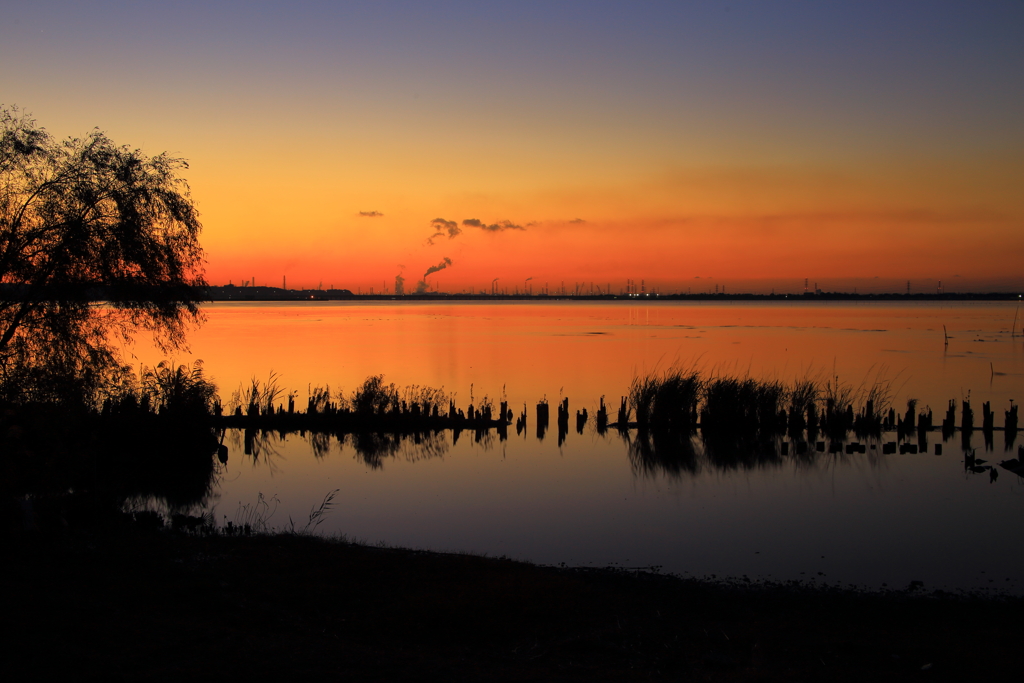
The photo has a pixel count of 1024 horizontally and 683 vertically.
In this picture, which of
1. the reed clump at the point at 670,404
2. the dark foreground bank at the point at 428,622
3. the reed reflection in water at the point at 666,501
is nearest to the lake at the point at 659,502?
the reed reflection in water at the point at 666,501

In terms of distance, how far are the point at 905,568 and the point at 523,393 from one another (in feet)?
85.0

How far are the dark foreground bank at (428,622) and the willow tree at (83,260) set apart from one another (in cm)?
881

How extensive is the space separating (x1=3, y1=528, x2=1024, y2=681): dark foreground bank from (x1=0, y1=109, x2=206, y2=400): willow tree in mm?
8808

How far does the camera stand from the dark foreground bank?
717cm

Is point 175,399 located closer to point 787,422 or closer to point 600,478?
point 600,478

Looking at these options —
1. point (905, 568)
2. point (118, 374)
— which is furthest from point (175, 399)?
point (905, 568)

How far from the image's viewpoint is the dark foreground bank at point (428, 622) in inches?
282

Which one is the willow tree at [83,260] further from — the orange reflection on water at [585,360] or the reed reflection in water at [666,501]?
the orange reflection on water at [585,360]

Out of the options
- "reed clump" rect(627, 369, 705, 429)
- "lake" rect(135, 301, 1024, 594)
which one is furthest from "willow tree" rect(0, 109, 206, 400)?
"reed clump" rect(627, 369, 705, 429)

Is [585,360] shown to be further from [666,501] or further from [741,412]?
[666,501]

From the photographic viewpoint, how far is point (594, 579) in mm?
10938

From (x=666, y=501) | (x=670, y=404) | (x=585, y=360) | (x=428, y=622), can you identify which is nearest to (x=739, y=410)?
(x=670, y=404)

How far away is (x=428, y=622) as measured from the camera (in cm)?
873

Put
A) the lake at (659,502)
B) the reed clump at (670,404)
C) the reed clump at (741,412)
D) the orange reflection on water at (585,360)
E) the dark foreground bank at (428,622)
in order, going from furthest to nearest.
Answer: the orange reflection on water at (585,360) → the reed clump at (670,404) → the reed clump at (741,412) → the lake at (659,502) → the dark foreground bank at (428,622)
